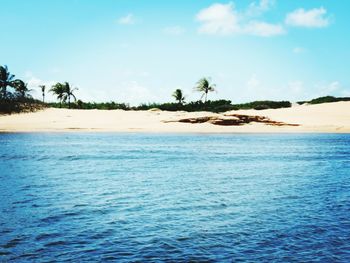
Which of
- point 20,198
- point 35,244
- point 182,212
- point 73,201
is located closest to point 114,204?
point 73,201

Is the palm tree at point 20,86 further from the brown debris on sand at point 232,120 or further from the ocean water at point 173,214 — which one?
the ocean water at point 173,214

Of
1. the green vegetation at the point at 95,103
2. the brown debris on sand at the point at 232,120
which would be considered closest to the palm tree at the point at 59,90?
the green vegetation at the point at 95,103

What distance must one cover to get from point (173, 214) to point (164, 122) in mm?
54140

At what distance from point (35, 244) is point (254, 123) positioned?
55.5m

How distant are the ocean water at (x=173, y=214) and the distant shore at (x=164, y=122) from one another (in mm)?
38849

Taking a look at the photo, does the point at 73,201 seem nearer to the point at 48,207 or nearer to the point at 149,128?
the point at 48,207

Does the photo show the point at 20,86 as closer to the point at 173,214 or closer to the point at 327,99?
the point at 327,99

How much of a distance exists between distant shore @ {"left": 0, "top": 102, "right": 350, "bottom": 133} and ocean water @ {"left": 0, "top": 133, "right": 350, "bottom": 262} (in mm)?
38849

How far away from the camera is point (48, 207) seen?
1220 centimetres

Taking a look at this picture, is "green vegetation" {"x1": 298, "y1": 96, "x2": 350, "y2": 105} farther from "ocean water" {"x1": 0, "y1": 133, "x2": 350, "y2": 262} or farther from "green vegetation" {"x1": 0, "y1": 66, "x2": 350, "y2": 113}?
"ocean water" {"x1": 0, "y1": 133, "x2": 350, "y2": 262}

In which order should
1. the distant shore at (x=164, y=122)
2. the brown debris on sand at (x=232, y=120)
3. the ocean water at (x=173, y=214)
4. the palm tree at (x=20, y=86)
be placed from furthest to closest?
1. the palm tree at (x=20, y=86)
2. the brown debris on sand at (x=232, y=120)
3. the distant shore at (x=164, y=122)
4. the ocean water at (x=173, y=214)

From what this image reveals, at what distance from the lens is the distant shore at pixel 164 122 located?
197 ft

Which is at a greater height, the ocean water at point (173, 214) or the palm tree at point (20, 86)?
the palm tree at point (20, 86)

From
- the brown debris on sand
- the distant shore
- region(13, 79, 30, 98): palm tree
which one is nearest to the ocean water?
the distant shore
